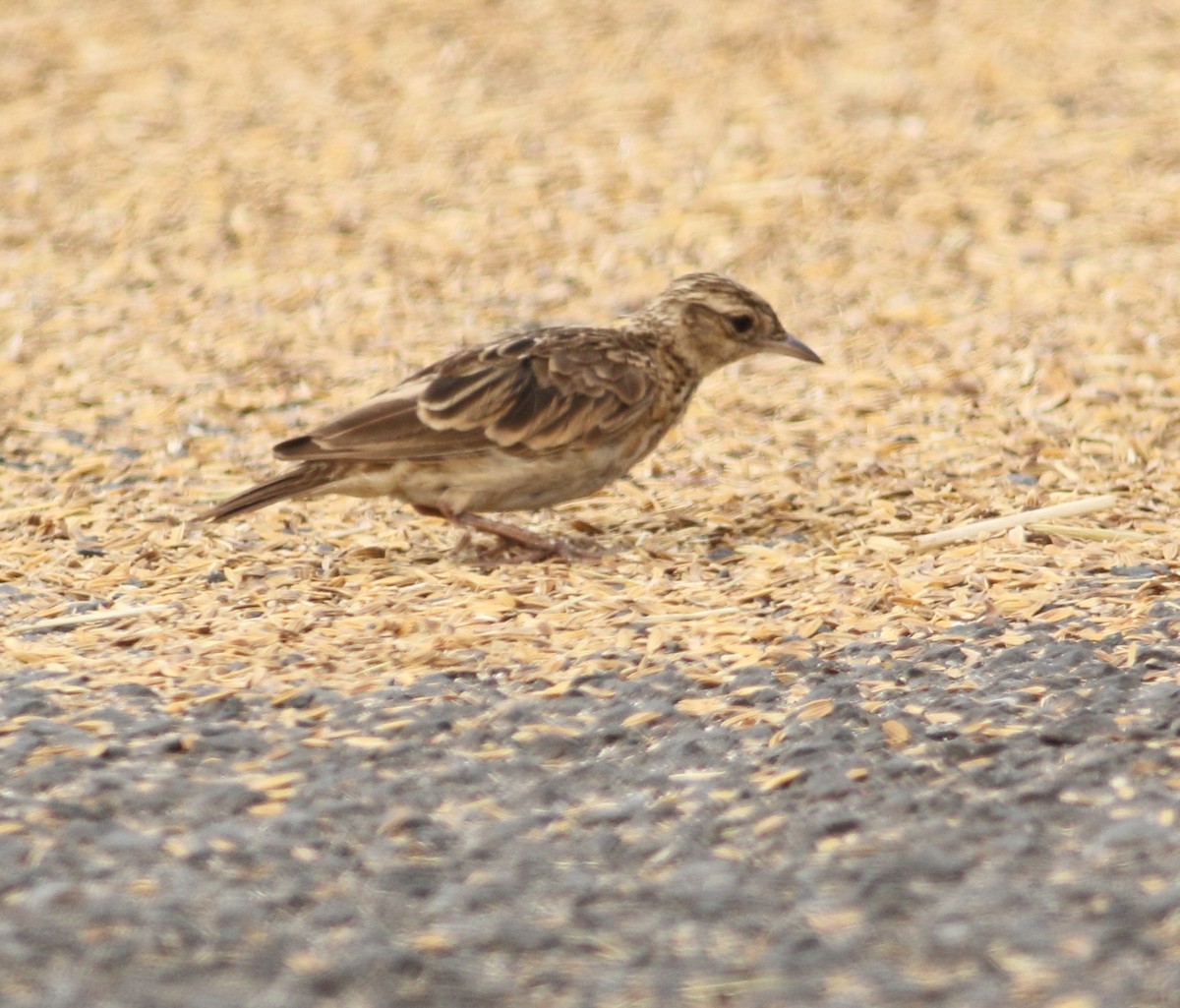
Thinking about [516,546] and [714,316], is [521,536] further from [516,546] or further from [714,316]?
[714,316]

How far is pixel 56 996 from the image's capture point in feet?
12.2

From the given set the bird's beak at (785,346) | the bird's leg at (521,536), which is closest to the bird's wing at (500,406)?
the bird's leg at (521,536)

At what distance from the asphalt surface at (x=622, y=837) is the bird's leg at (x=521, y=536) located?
3.70ft

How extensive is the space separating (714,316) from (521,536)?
1.18 metres

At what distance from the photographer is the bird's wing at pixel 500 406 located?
6.19 m

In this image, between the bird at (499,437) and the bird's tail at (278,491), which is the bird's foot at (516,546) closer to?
the bird at (499,437)

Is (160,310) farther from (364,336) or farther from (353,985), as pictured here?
(353,985)

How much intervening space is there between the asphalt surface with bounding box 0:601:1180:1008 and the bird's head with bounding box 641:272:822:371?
193 cm

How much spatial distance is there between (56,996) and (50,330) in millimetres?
6017

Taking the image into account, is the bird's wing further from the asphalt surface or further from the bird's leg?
the asphalt surface

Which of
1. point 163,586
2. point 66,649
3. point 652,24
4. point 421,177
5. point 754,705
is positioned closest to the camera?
point 754,705

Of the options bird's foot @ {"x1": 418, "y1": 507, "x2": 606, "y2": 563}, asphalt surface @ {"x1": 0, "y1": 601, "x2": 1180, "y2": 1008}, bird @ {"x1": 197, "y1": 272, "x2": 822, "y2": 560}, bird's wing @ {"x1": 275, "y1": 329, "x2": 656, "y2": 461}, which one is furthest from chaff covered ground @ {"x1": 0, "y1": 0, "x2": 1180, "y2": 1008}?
bird's wing @ {"x1": 275, "y1": 329, "x2": 656, "y2": 461}

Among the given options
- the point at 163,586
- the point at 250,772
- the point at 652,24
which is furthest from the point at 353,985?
the point at 652,24

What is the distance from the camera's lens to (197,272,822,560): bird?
620cm
